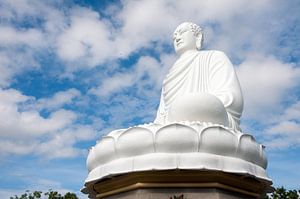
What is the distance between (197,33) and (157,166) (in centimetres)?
391

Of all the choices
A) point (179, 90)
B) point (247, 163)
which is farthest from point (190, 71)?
point (247, 163)

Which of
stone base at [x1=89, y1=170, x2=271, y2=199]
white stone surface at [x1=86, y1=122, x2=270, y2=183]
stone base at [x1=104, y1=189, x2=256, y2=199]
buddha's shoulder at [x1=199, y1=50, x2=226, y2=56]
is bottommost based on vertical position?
stone base at [x1=104, y1=189, x2=256, y2=199]

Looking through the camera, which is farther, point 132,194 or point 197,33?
point 197,33

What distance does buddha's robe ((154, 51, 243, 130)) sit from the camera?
6758 millimetres

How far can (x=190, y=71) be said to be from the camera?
7.28m

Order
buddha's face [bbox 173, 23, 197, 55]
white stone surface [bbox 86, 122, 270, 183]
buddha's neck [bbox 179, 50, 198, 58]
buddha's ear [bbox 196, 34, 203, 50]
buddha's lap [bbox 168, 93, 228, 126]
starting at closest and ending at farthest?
white stone surface [bbox 86, 122, 270, 183] < buddha's lap [bbox 168, 93, 228, 126] < buddha's neck [bbox 179, 50, 198, 58] < buddha's face [bbox 173, 23, 197, 55] < buddha's ear [bbox 196, 34, 203, 50]

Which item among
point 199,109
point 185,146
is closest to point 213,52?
point 199,109

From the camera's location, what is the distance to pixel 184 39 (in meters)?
7.85

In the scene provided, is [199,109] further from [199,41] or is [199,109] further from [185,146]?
[199,41]

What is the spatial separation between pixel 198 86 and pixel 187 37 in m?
1.20

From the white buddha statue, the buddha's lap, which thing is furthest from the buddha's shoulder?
the buddha's lap

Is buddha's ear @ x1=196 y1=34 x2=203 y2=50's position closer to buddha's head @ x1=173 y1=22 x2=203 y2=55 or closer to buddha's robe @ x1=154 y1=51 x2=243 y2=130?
buddha's head @ x1=173 y1=22 x2=203 y2=55

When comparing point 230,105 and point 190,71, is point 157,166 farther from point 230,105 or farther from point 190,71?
point 190,71

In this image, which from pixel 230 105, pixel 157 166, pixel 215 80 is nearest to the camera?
pixel 157 166
